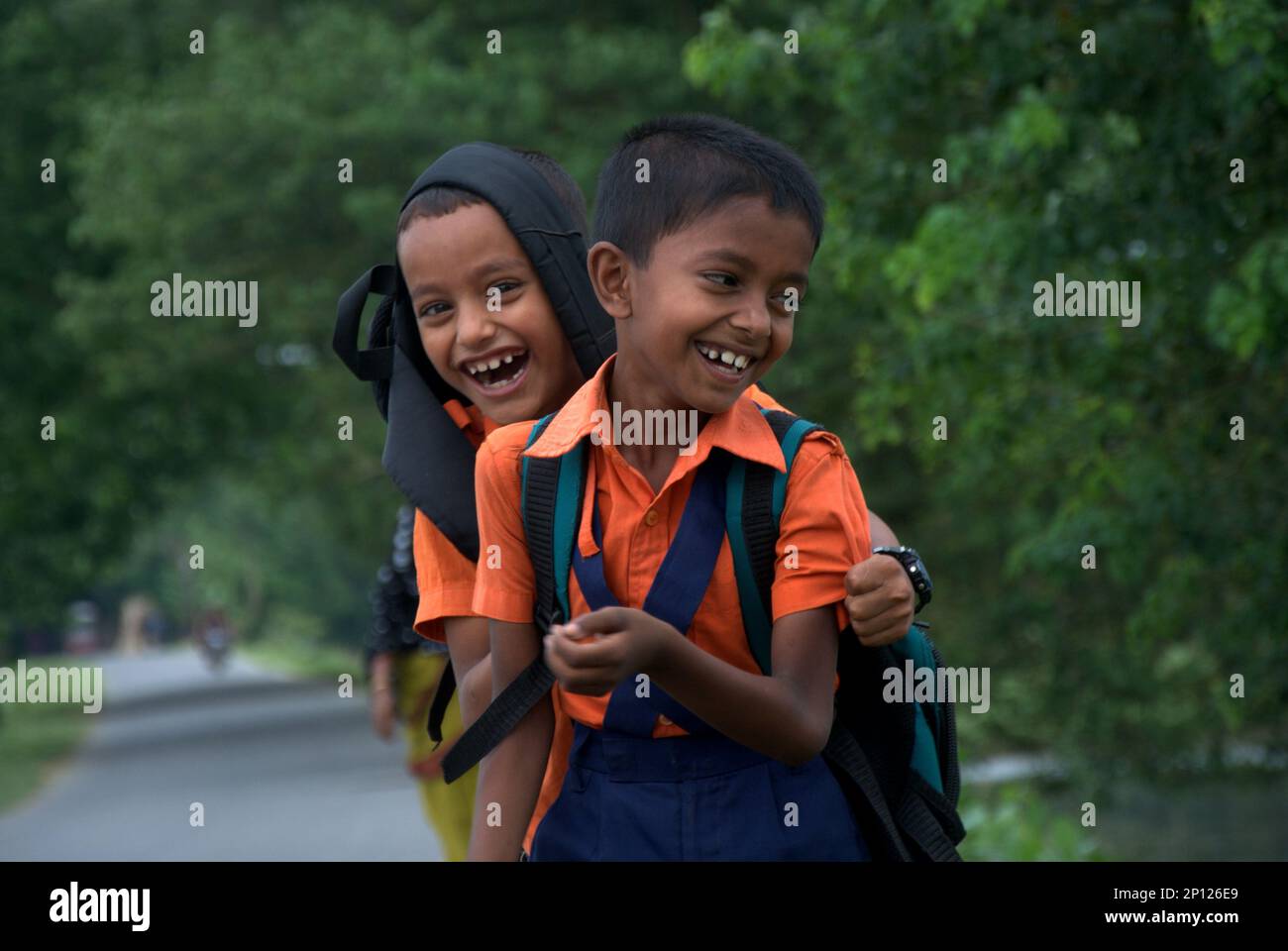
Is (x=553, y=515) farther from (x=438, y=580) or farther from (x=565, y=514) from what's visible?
(x=438, y=580)

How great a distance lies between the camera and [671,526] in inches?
104

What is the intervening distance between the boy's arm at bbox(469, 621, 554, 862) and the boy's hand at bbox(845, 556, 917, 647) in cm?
47

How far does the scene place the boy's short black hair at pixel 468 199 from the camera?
3.22 meters

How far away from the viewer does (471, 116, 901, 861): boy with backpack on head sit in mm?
2572

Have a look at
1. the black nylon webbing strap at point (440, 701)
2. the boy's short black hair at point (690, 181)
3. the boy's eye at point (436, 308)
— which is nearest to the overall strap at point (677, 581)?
the boy's short black hair at point (690, 181)

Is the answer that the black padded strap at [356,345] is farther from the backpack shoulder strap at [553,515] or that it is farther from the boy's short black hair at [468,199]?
the backpack shoulder strap at [553,515]

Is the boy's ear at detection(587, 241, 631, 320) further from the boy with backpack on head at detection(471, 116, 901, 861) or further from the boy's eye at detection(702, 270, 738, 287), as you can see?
the boy's eye at detection(702, 270, 738, 287)

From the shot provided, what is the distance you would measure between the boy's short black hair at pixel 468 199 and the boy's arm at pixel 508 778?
2.65ft

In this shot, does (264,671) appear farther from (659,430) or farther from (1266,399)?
(659,430)

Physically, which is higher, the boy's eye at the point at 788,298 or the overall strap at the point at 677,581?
the boy's eye at the point at 788,298

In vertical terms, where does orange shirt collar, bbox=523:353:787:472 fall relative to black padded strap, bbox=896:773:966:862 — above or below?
above

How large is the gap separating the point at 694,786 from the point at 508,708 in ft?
0.89

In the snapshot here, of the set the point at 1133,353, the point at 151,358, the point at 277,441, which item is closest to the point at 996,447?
the point at 1133,353

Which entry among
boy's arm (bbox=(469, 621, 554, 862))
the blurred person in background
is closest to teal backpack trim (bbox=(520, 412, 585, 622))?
boy's arm (bbox=(469, 621, 554, 862))
